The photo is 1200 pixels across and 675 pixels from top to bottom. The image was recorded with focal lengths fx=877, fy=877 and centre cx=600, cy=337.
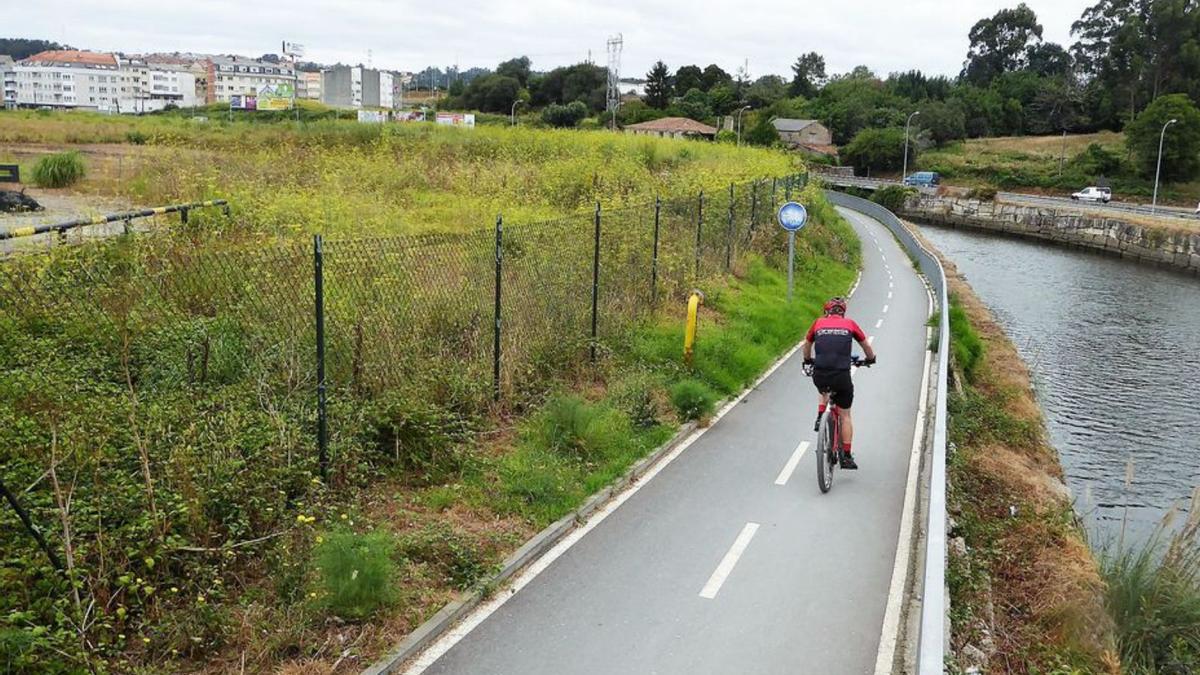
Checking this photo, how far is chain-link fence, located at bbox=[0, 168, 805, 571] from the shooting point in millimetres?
6715

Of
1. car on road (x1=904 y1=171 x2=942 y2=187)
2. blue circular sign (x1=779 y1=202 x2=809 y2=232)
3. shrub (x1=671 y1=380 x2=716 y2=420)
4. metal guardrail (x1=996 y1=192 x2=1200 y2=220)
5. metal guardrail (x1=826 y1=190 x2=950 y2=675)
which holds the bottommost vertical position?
shrub (x1=671 y1=380 x2=716 y2=420)

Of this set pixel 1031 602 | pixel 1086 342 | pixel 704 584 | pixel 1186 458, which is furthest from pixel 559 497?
pixel 1086 342

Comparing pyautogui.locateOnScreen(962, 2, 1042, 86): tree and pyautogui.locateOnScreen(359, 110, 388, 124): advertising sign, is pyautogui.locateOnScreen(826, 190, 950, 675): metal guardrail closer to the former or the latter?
pyautogui.locateOnScreen(359, 110, 388, 124): advertising sign

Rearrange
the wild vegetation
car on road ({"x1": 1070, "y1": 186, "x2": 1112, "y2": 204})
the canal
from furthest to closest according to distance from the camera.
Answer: car on road ({"x1": 1070, "y1": 186, "x2": 1112, "y2": 204}), the canal, the wild vegetation

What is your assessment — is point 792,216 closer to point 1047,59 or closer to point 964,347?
point 964,347

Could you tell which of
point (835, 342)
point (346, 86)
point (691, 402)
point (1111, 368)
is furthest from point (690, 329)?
point (346, 86)

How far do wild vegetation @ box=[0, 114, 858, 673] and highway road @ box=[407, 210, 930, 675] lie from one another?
51 cm

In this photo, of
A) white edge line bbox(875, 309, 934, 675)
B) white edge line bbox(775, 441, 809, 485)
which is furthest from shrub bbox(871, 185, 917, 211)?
white edge line bbox(775, 441, 809, 485)

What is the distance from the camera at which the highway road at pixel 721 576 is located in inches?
250

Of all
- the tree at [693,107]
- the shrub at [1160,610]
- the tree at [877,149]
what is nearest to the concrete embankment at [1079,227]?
the tree at [877,149]

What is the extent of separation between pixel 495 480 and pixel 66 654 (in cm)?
455

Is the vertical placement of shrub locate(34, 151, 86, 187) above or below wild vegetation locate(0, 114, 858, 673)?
above

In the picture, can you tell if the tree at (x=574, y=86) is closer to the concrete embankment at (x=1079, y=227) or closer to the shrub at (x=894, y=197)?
the shrub at (x=894, y=197)

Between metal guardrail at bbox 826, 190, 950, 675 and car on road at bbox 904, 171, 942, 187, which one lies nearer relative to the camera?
metal guardrail at bbox 826, 190, 950, 675
